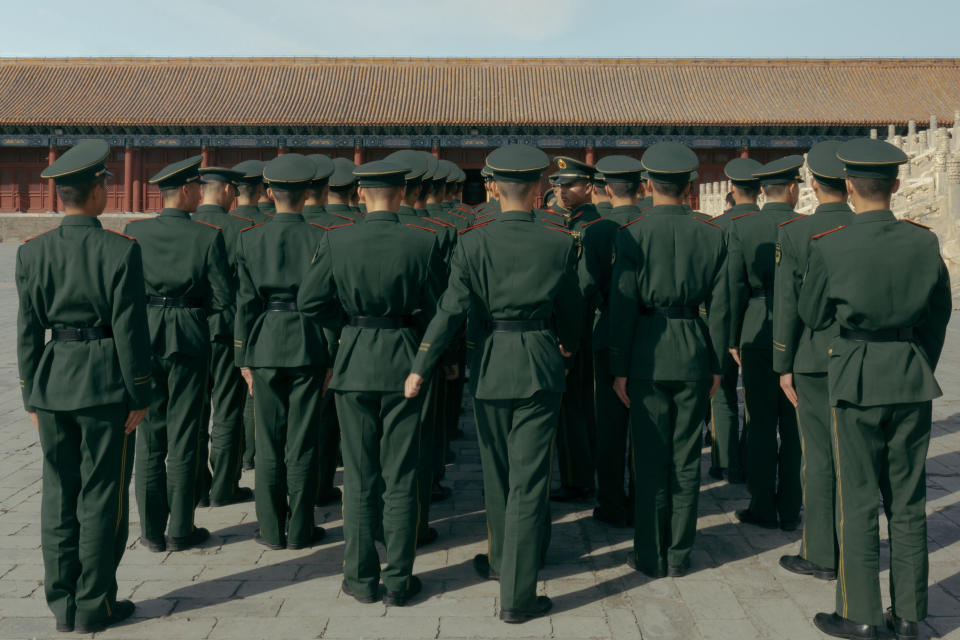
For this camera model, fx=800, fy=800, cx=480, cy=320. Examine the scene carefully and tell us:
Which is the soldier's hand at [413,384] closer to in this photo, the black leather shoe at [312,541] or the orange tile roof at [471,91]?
the black leather shoe at [312,541]

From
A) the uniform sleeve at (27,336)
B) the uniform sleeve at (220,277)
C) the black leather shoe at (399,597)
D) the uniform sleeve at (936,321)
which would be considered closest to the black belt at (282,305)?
the uniform sleeve at (220,277)

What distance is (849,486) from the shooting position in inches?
114

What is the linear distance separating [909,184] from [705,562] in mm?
12342

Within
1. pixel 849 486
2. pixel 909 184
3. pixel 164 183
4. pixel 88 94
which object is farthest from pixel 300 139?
pixel 849 486

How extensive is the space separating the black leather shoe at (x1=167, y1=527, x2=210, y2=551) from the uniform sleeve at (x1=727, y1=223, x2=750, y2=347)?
283cm

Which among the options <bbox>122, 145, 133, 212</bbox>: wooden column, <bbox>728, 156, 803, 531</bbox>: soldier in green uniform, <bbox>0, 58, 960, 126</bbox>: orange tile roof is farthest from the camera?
<bbox>122, 145, 133, 212</bbox>: wooden column

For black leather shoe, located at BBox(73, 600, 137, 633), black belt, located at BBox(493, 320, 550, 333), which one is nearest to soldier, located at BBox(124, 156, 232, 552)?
black leather shoe, located at BBox(73, 600, 137, 633)

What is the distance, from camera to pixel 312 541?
12.4 ft

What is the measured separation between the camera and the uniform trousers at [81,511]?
9.52ft

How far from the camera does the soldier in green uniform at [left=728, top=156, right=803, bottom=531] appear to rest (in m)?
4.00

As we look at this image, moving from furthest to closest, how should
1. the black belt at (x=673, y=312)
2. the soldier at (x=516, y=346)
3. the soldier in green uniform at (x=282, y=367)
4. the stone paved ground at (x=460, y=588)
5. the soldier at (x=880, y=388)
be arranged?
1. the soldier in green uniform at (x=282, y=367)
2. the black belt at (x=673, y=312)
3. the soldier at (x=516, y=346)
4. the stone paved ground at (x=460, y=588)
5. the soldier at (x=880, y=388)

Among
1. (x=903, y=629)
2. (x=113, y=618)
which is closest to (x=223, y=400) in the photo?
(x=113, y=618)

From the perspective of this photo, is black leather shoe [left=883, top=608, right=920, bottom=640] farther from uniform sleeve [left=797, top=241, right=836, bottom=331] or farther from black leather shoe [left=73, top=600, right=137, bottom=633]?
black leather shoe [left=73, top=600, right=137, bottom=633]

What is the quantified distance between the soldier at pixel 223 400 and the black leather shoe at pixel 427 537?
1192 mm
